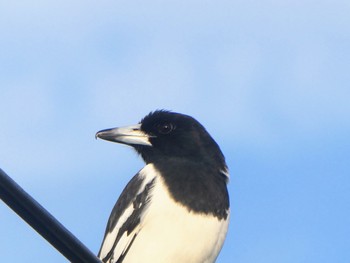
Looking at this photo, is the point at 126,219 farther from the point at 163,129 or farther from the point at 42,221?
the point at 42,221

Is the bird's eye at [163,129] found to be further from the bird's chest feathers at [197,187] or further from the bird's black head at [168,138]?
the bird's chest feathers at [197,187]

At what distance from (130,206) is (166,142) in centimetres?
74

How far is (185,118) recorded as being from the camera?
4855mm

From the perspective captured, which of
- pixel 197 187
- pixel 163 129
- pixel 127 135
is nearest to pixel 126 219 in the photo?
pixel 197 187

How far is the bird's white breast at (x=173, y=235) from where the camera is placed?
12.5 feet

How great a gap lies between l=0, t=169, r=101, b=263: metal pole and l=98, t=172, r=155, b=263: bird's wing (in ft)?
6.67

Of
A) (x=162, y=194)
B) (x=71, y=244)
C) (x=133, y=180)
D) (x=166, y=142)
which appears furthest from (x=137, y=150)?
(x=71, y=244)

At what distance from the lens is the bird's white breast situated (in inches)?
150

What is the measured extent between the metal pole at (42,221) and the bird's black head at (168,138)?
2643 millimetres

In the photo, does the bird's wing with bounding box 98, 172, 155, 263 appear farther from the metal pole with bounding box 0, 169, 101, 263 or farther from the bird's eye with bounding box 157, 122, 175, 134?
the metal pole with bounding box 0, 169, 101, 263

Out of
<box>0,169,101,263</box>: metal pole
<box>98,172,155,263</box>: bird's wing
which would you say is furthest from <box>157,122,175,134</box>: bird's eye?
<box>0,169,101,263</box>: metal pole

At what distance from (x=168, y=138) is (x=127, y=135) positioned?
25 centimetres

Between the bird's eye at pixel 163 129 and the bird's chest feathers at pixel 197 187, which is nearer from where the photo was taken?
the bird's chest feathers at pixel 197 187

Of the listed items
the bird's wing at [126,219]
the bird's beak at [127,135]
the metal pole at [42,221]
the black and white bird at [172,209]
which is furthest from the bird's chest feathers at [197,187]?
the metal pole at [42,221]
